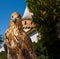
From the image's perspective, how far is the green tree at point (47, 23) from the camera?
23391 millimetres

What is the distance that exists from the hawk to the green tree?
52.3 feet

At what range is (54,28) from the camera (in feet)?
80.3

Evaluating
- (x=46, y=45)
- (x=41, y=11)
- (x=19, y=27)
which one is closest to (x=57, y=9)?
(x=41, y=11)

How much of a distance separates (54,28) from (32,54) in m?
17.8

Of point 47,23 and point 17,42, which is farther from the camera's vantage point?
point 47,23

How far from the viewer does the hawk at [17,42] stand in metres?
6.62

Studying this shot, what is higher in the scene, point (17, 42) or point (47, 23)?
point (47, 23)

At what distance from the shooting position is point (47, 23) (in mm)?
23984

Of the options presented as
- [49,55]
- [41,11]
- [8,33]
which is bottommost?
[8,33]

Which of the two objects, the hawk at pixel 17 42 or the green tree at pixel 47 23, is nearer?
the hawk at pixel 17 42

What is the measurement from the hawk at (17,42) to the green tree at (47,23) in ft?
52.3

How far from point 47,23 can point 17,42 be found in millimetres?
17481

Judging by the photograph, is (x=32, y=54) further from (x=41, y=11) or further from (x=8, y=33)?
(x=41, y=11)

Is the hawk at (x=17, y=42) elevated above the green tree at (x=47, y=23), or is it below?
below
